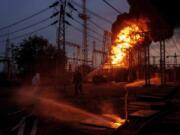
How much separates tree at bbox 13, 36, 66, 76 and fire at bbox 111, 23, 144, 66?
A: 13007 millimetres

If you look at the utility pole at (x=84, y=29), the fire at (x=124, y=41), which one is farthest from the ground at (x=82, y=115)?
the utility pole at (x=84, y=29)

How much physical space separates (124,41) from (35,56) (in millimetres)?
25993

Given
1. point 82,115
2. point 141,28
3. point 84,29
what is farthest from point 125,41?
point 84,29

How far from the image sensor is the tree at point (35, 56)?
164 ft

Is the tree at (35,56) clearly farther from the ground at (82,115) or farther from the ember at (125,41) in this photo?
the ground at (82,115)

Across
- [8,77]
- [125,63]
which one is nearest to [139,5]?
[125,63]

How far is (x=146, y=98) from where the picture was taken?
14.1m

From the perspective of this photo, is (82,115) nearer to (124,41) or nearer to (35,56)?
(124,41)

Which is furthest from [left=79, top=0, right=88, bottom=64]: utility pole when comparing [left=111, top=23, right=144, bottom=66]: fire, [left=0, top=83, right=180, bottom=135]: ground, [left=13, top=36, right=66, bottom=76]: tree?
[left=0, top=83, right=180, bottom=135]: ground

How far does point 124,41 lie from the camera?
94.6ft

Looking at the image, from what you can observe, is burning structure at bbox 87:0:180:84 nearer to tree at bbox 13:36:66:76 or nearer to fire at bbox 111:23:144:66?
fire at bbox 111:23:144:66

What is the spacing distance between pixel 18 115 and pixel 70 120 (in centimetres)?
297

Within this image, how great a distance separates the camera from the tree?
50013mm

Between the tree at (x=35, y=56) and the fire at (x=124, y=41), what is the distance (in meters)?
13.0
